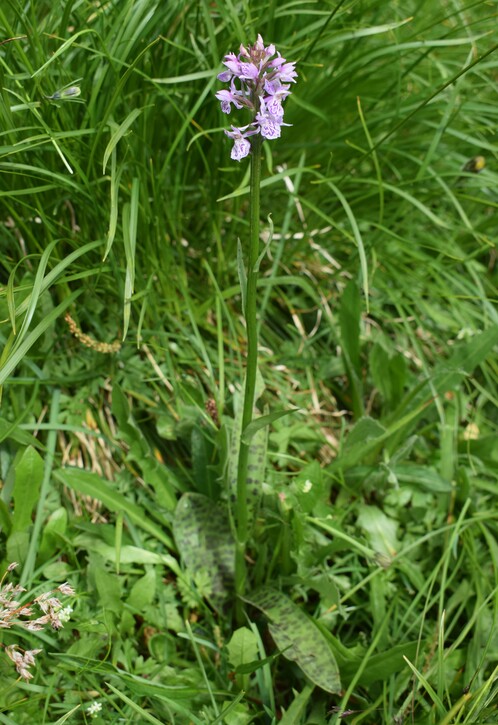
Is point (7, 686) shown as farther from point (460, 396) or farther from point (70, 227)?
point (460, 396)

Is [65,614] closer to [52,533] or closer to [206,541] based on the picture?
[52,533]

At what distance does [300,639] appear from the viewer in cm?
181

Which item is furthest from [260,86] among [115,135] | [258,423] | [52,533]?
[52,533]

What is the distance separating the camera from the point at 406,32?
9.12 feet

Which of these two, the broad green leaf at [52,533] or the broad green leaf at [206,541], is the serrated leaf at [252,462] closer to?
the broad green leaf at [206,541]

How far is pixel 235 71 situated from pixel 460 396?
1.64 m

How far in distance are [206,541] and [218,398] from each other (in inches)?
17.0

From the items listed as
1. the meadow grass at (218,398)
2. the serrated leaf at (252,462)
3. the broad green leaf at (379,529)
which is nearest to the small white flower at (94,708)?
the meadow grass at (218,398)

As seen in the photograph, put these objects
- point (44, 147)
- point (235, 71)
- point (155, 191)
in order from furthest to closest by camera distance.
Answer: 1. point (155, 191)
2. point (44, 147)
3. point (235, 71)

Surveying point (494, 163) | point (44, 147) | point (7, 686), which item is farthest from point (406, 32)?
point (7, 686)

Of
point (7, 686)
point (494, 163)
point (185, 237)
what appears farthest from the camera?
point (494, 163)

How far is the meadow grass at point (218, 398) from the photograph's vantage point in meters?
1.78

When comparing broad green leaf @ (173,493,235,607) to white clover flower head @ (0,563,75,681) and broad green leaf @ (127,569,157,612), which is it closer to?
broad green leaf @ (127,569,157,612)

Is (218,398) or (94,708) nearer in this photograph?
(94,708)
